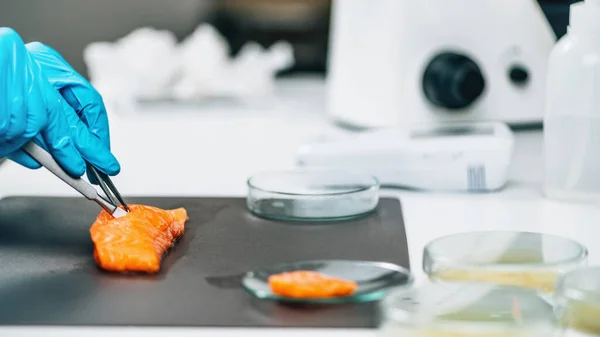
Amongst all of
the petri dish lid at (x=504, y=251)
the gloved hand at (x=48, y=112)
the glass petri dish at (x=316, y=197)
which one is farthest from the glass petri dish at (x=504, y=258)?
the gloved hand at (x=48, y=112)

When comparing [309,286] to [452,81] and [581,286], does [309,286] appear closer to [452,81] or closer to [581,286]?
[581,286]

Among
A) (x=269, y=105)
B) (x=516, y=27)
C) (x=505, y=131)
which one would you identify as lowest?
(x=269, y=105)

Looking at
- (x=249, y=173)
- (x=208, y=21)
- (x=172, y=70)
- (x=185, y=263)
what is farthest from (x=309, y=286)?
(x=208, y=21)

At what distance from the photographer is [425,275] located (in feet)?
2.72

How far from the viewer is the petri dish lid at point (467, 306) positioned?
0.65 meters

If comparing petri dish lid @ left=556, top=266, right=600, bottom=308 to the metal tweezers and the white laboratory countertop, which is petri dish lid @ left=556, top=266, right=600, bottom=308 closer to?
the white laboratory countertop

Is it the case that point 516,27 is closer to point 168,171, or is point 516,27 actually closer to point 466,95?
point 466,95

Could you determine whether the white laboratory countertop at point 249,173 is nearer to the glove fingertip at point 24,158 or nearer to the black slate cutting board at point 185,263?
the black slate cutting board at point 185,263

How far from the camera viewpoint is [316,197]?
3.34 feet

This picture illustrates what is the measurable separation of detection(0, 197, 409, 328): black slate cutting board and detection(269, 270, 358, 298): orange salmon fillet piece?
0.01 metres

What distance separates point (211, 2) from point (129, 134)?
1.08m

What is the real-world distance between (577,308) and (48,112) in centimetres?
62

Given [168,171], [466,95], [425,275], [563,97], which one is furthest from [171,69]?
[425,275]

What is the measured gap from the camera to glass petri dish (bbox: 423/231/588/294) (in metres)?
0.74
